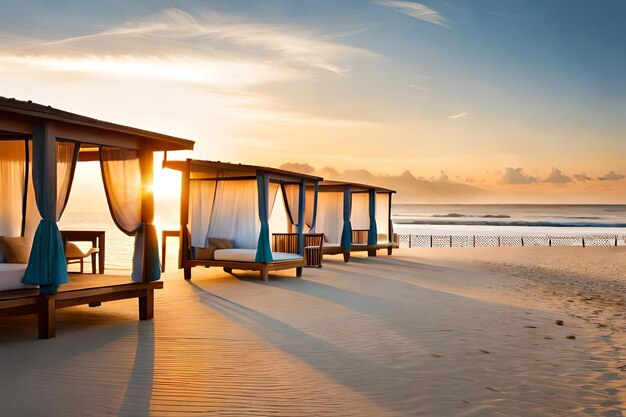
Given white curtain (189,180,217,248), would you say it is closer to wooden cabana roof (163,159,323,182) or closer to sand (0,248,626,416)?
wooden cabana roof (163,159,323,182)

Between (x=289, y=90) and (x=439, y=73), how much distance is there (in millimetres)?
6798

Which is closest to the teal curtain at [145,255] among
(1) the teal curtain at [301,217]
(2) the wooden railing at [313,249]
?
(1) the teal curtain at [301,217]

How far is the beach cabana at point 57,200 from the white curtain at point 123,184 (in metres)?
0.01

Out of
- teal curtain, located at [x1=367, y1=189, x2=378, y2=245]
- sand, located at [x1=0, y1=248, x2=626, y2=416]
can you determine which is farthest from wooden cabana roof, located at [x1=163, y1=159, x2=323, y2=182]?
teal curtain, located at [x1=367, y1=189, x2=378, y2=245]

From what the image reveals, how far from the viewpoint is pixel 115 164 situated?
8812 millimetres

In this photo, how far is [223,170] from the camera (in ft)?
50.1

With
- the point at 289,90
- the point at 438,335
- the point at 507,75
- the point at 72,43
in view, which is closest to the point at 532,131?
the point at 507,75

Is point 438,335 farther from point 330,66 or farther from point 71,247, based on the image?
point 330,66

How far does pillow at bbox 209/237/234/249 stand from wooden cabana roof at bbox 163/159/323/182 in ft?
5.37

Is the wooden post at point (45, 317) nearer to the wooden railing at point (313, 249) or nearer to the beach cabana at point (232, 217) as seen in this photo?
the beach cabana at point (232, 217)

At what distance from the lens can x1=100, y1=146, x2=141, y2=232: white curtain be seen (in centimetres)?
873

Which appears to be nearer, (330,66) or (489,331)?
(489,331)

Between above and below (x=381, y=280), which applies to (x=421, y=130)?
above

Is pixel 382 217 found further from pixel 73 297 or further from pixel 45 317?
pixel 45 317
